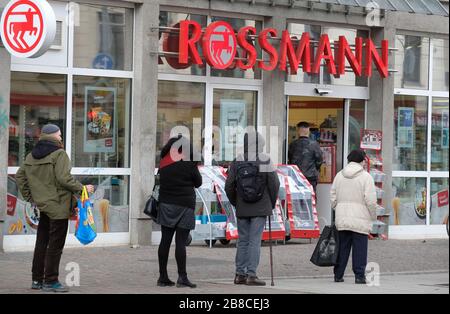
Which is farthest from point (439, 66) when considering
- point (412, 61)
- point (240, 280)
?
point (240, 280)

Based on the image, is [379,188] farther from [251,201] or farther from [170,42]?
[251,201]

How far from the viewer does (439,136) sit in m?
22.0

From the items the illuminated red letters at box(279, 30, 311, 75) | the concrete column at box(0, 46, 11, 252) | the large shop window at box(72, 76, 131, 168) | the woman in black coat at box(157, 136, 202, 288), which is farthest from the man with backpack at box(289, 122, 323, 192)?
the woman in black coat at box(157, 136, 202, 288)

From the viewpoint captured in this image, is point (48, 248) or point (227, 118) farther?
point (227, 118)

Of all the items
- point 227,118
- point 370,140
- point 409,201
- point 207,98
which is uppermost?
point 207,98

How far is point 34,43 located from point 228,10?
15.4 feet

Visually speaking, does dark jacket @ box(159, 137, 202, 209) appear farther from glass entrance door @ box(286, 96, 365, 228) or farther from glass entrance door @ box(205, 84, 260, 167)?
glass entrance door @ box(286, 96, 365, 228)

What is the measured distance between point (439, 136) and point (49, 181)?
39.1 ft

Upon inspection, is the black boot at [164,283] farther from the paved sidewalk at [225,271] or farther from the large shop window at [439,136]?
the large shop window at [439,136]

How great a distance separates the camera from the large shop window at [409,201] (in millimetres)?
21219

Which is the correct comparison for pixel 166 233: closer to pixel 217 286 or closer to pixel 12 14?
pixel 217 286

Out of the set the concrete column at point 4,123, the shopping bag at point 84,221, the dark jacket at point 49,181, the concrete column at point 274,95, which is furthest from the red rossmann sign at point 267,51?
the dark jacket at point 49,181

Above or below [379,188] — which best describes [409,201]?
below

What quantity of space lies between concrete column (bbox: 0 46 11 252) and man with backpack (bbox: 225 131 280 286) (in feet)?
14.4
